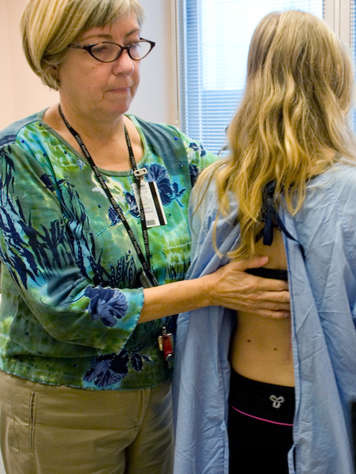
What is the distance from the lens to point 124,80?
144cm

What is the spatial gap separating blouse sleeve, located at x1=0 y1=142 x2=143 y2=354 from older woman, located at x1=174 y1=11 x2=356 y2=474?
27cm

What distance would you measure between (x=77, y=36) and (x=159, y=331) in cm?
75

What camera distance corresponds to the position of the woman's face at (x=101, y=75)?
1.40 m

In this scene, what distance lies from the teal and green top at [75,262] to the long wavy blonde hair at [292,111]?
0.33 m

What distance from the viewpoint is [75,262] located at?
4.49 ft

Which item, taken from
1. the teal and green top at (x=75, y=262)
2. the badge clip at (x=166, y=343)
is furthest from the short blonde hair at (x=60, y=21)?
the badge clip at (x=166, y=343)

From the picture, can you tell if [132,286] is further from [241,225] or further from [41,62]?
[41,62]

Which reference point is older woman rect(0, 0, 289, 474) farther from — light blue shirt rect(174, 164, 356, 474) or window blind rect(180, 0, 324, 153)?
window blind rect(180, 0, 324, 153)

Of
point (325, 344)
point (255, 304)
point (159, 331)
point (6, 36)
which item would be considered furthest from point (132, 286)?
point (6, 36)

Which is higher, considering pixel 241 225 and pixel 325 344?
pixel 241 225

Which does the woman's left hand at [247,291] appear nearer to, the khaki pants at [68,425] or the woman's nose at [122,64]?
the khaki pants at [68,425]

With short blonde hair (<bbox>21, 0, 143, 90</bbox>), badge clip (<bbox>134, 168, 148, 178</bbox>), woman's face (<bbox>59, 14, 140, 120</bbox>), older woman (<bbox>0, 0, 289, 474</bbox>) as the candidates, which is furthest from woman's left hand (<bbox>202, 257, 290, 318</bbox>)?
short blonde hair (<bbox>21, 0, 143, 90</bbox>)

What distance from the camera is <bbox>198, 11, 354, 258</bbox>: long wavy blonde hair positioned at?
3.96ft

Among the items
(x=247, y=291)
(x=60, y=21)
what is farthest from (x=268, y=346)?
(x=60, y=21)
